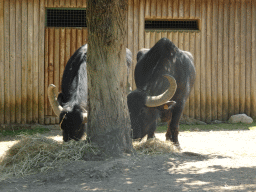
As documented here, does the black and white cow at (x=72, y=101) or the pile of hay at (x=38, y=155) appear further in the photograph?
the black and white cow at (x=72, y=101)

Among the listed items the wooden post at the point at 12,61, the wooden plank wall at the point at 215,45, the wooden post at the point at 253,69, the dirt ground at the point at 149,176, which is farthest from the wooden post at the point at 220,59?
the wooden post at the point at 12,61

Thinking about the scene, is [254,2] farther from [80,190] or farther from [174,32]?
[80,190]

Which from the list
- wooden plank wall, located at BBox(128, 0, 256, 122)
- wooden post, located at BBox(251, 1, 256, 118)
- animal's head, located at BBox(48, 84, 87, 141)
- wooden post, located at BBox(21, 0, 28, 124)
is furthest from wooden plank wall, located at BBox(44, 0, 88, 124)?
wooden post, located at BBox(251, 1, 256, 118)

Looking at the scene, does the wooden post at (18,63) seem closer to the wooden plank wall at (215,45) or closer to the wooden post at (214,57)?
the wooden plank wall at (215,45)

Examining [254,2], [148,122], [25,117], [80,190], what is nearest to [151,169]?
[80,190]

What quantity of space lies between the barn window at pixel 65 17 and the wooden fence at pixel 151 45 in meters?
0.29

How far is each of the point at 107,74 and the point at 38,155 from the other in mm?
1506

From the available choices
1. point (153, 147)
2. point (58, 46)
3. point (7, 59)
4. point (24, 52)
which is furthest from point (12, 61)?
point (153, 147)

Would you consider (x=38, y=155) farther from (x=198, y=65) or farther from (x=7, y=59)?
(x=198, y=65)

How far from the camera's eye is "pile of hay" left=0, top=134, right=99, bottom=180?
420cm

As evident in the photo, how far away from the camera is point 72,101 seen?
5.52 meters

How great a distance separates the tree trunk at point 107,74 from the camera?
4441 mm

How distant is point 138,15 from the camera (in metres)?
9.69

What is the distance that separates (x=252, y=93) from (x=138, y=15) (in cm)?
449
